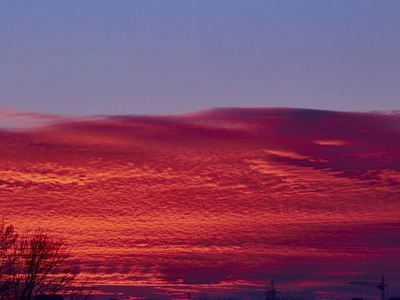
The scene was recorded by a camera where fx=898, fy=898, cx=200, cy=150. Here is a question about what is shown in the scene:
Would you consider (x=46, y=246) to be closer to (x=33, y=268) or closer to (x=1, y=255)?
(x=33, y=268)

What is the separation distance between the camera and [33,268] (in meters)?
68.1

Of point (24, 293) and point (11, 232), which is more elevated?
point (11, 232)

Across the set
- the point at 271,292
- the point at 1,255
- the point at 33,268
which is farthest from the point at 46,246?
the point at 271,292

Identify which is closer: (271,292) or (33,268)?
(33,268)

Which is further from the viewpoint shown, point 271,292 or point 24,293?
point 271,292

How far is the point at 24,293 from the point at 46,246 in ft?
16.8

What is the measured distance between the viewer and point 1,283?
214ft

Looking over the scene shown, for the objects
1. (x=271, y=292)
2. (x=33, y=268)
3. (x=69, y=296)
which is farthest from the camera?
(x=271, y=292)

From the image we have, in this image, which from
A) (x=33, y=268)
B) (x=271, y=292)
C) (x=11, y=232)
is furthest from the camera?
(x=271, y=292)

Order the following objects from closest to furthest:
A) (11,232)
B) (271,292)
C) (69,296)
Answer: (11,232), (69,296), (271,292)

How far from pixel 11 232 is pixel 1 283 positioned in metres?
4.75

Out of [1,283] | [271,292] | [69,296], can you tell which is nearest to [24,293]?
[1,283]

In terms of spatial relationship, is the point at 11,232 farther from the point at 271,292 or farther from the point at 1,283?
the point at 271,292

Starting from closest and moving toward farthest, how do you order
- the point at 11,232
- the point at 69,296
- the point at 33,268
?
the point at 11,232, the point at 33,268, the point at 69,296
